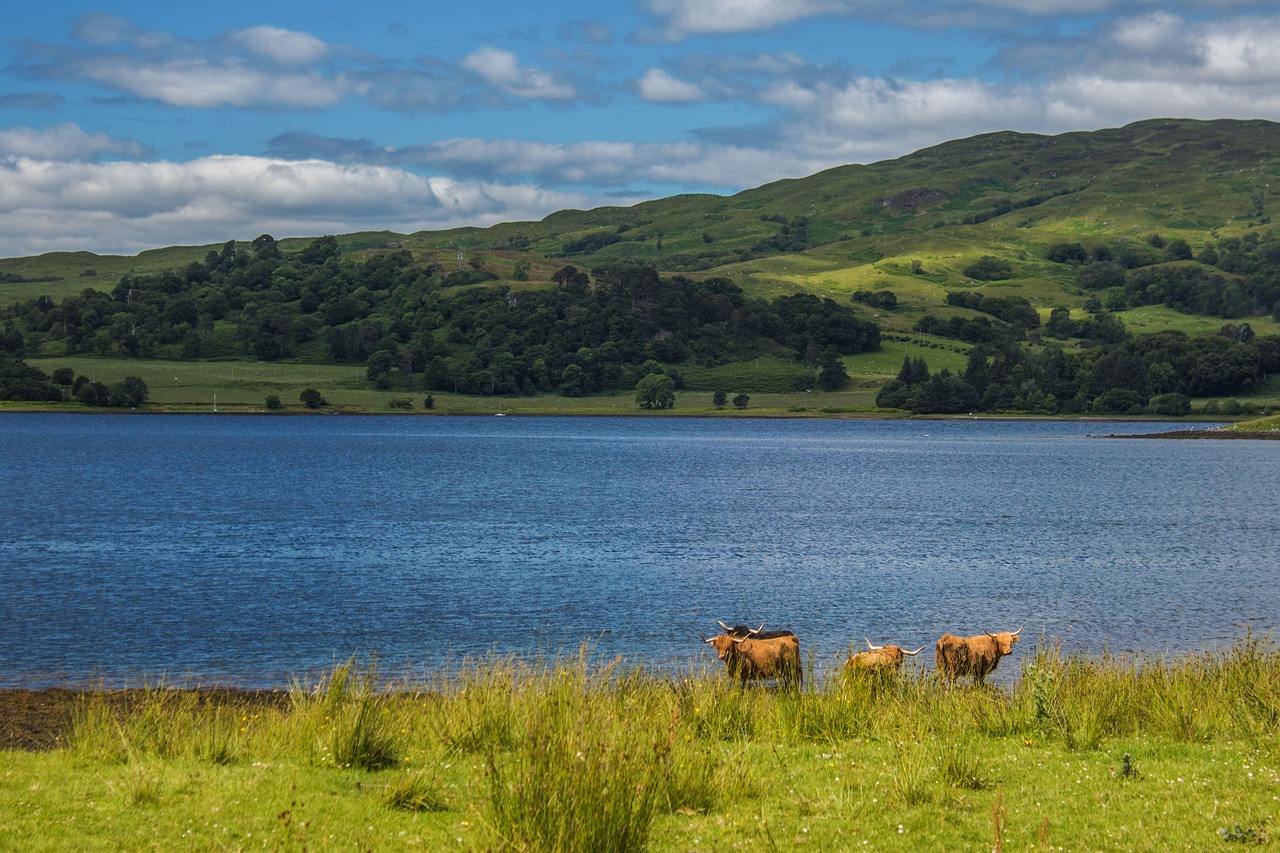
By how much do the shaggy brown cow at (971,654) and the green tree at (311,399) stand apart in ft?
577

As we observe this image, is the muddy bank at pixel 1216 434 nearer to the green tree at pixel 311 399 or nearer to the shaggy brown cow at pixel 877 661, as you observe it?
the green tree at pixel 311 399

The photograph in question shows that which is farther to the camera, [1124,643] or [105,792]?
[1124,643]

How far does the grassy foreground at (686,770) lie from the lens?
934 cm

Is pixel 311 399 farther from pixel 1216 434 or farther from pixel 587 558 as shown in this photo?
pixel 587 558

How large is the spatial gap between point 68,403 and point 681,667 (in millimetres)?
177435

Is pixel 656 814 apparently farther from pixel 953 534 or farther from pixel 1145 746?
pixel 953 534

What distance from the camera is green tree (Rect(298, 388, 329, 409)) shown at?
7323 inches

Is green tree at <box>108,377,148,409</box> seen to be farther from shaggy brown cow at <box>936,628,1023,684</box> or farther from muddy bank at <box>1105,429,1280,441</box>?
shaggy brown cow at <box>936,628,1023,684</box>

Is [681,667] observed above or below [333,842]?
below

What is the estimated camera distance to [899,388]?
197125 millimetres

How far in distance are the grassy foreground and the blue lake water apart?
264 inches

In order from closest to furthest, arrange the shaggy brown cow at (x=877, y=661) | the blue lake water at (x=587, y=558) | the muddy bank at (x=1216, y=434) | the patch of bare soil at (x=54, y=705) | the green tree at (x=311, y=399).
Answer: the shaggy brown cow at (x=877, y=661) → the patch of bare soil at (x=54, y=705) → the blue lake water at (x=587, y=558) → the muddy bank at (x=1216, y=434) → the green tree at (x=311, y=399)

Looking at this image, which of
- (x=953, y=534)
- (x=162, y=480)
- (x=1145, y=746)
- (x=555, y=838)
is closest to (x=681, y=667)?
(x=1145, y=746)

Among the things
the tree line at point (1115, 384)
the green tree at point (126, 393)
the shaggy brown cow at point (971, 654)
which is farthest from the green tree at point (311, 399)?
the shaggy brown cow at point (971, 654)
